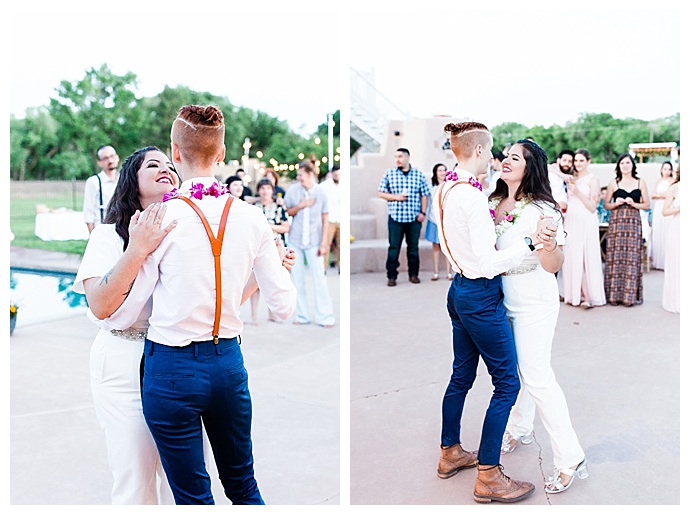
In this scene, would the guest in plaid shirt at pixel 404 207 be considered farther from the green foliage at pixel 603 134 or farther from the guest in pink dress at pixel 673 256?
the green foliage at pixel 603 134

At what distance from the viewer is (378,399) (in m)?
3.82

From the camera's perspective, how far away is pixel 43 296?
28.3 ft

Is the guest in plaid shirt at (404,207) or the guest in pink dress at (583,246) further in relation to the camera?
the guest in plaid shirt at (404,207)

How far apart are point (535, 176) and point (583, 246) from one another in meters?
3.74

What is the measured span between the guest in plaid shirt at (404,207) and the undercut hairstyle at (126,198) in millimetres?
5606

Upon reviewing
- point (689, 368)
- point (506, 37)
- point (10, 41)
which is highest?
point (506, 37)

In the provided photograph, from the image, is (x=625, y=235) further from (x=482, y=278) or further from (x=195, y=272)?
(x=195, y=272)

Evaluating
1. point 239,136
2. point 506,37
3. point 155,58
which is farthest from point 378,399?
point 239,136

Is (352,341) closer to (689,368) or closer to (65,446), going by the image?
(65,446)

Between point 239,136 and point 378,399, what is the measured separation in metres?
19.2

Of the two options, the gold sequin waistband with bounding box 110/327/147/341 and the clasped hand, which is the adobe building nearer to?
the clasped hand

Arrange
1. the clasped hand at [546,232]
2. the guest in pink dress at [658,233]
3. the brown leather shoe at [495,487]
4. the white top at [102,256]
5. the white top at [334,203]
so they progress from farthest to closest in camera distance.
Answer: the guest in pink dress at [658,233] < the white top at [334,203] < the brown leather shoe at [495,487] < the clasped hand at [546,232] < the white top at [102,256]

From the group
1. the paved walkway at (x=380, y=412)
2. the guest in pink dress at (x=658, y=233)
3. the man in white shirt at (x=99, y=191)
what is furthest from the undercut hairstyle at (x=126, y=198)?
the guest in pink dress at (x=658, y=233)

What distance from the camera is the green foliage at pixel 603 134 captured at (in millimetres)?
12711
